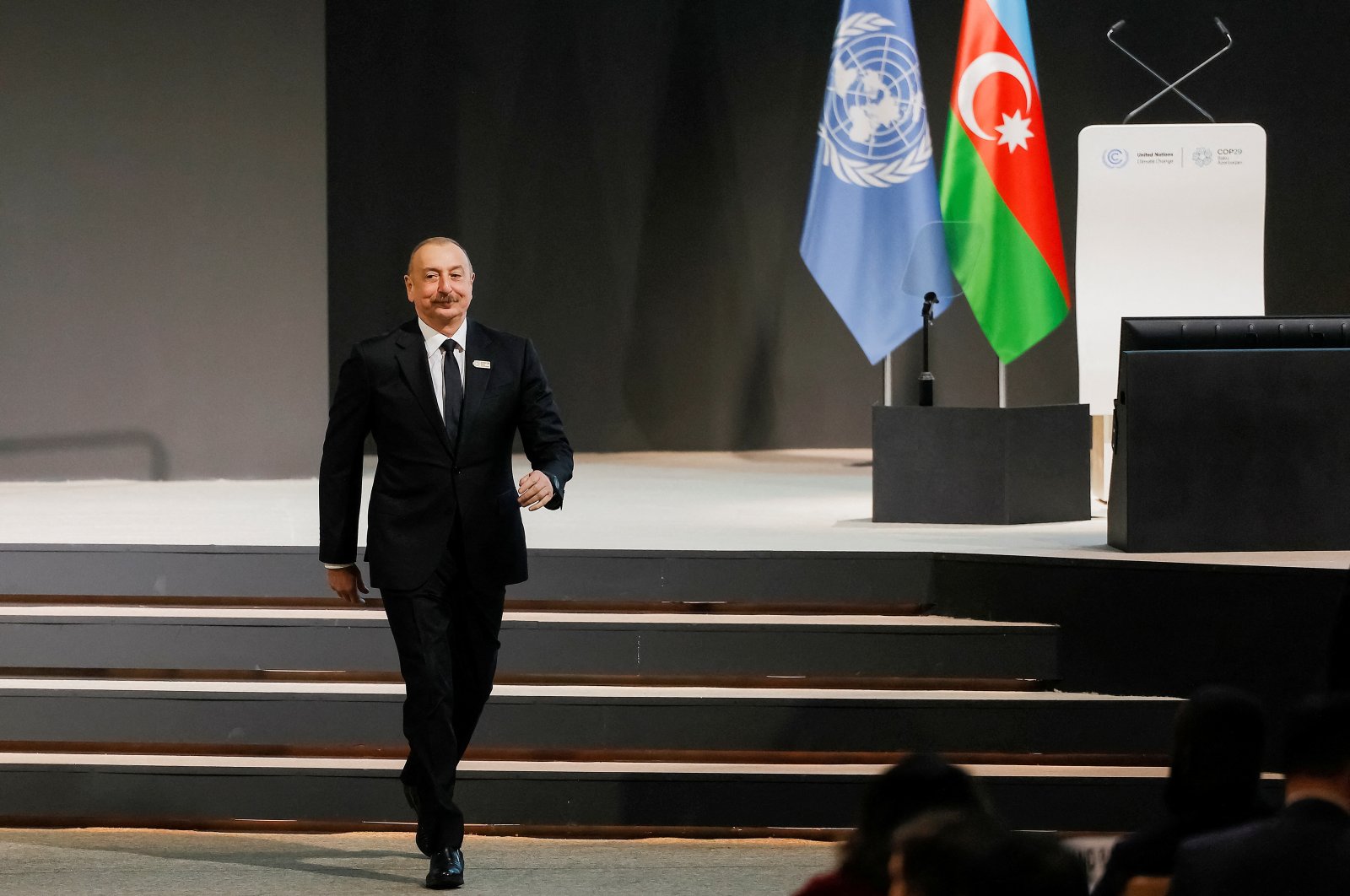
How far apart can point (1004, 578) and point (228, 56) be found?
4.41 metres

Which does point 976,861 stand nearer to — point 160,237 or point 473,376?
point 473,376

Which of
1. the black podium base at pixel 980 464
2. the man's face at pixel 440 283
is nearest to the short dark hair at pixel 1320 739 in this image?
the man's face at pixel 440 283

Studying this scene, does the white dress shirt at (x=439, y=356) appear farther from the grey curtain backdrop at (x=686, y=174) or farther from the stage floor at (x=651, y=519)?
the grey curtain backdrop at (x=686, y=174)

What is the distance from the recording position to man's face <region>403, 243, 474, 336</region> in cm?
351

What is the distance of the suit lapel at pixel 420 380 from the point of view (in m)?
3.54

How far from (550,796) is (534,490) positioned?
97 centimetres

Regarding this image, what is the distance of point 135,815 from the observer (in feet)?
13.5

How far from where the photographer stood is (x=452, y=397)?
357 centimetres

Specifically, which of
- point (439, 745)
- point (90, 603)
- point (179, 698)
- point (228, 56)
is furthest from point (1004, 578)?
point (228, 56)

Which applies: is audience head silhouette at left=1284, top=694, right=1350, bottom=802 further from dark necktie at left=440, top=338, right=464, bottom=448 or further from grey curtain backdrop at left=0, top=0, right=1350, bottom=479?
grey curtain backdrop at left=0, top=0, right=1350, bottom=479

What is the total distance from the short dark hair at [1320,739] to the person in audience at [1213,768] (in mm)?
93

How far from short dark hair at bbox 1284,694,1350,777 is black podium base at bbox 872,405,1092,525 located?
3.65m

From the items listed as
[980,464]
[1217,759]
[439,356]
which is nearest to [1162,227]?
[980,464]

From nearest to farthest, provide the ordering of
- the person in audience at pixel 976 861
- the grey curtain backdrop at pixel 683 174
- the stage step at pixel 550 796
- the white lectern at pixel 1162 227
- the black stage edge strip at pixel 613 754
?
1. the person in audience at pixel 976 861
2. the stage step at pixel 550 796
3. the black stage edge strip at pixel 613 754
4. the white lectern at pixel 1162 227
5. the grey curtain backdrop at pixel 683 174
